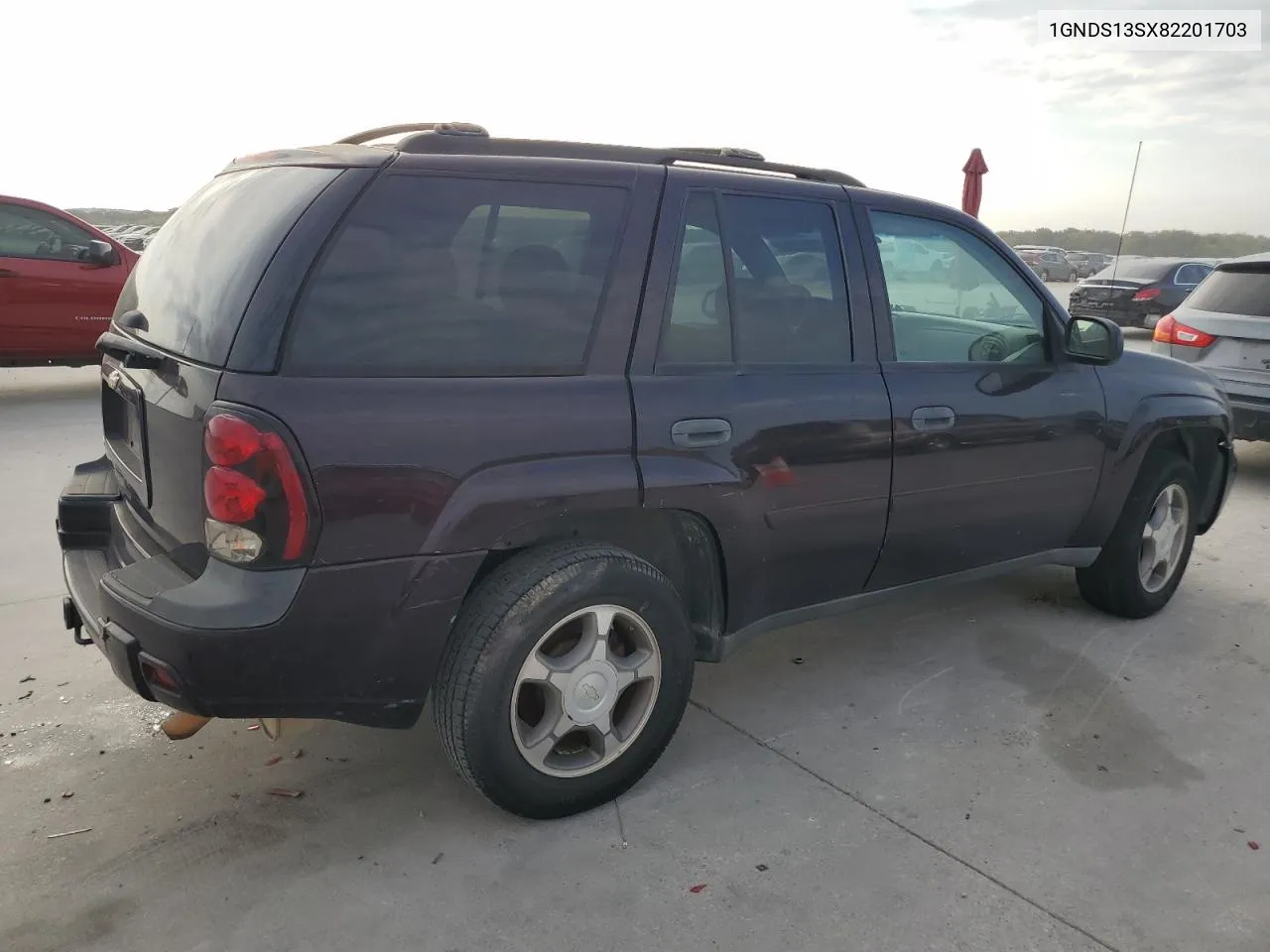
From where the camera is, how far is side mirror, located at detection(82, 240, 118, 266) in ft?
27.7

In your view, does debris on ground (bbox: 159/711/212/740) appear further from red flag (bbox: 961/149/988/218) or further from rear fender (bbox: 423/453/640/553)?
red flag (bbox: 961/149/988/218)

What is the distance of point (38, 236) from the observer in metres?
8.32

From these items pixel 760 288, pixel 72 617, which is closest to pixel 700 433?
pixel 760 288

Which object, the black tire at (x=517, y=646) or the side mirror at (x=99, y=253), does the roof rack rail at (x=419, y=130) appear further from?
the side mirror at (x=99, y=253)

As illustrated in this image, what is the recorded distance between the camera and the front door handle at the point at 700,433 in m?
2.72

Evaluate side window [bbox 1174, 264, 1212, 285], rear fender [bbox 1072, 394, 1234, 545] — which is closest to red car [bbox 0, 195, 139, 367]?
rear fender [bbox 1072, 394, 1234, 545]

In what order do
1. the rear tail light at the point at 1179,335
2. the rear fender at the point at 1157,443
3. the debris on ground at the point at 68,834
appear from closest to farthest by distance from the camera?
the debris on ground at the point at 68,834, the rear fender at the point at 1157,443, the rear tail light at the point at 1179,335

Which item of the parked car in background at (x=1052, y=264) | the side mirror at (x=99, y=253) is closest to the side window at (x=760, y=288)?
the side mirror at (x=99, y=253)

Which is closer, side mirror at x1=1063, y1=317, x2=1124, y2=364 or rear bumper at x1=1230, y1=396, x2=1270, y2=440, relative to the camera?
side mirror at x1=1063, y1=317, x2=1124, y2=364

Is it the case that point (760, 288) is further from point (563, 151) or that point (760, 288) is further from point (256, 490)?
point (256, 490)

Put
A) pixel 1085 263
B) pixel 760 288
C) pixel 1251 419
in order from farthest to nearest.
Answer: pixel 1085 263, pixel 1251 419, pixel 760 288

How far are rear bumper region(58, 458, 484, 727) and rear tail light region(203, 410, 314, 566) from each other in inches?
2.6

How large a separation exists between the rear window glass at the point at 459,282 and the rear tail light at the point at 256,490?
18 cm

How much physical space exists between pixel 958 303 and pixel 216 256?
2552mm
